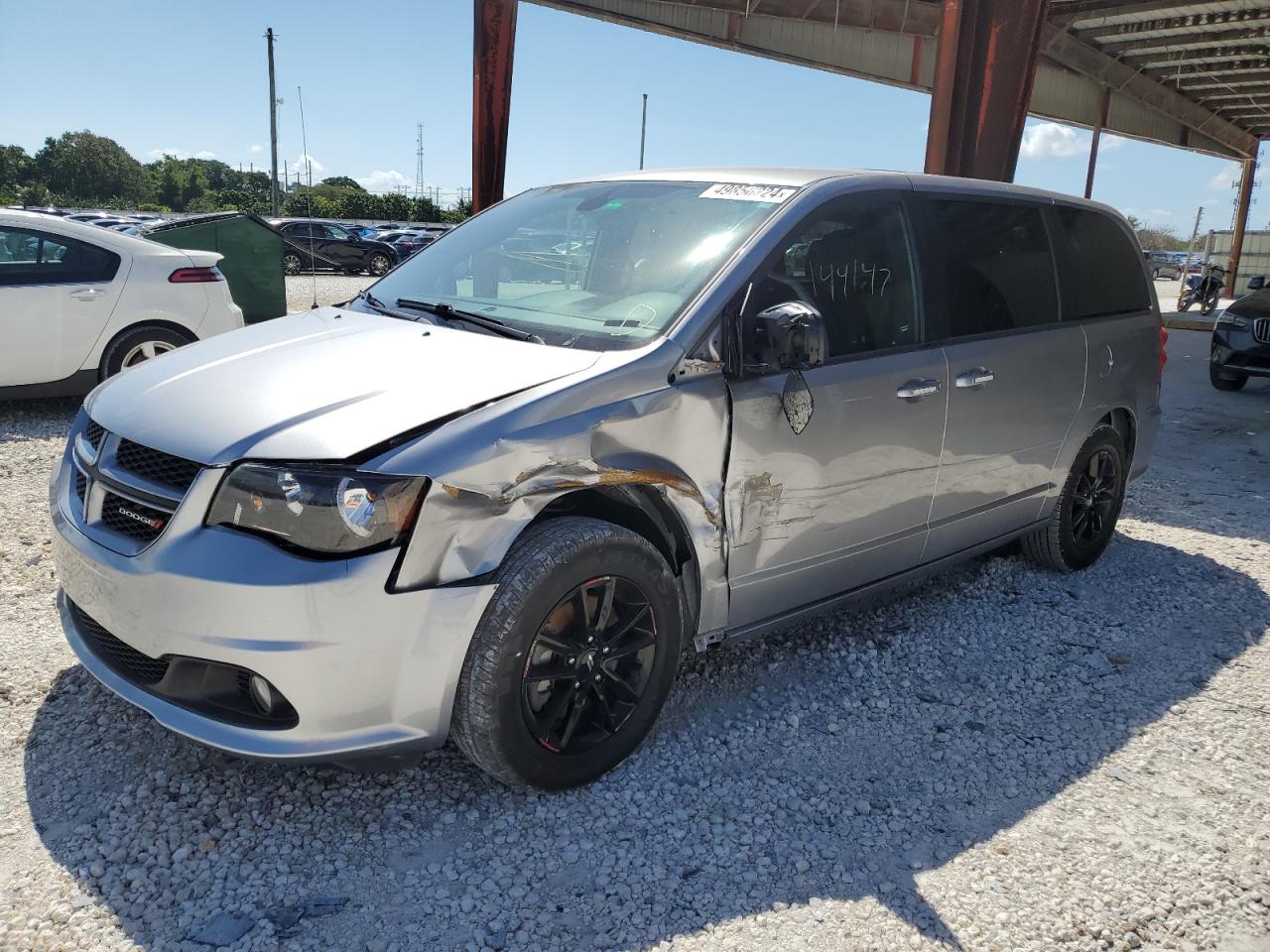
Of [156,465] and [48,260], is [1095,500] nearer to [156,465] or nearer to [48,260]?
[156,465]

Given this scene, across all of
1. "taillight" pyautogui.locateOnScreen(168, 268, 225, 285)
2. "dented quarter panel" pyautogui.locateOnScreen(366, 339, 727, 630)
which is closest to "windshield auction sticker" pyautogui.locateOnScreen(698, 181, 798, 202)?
"dented quarter panel" pyautogui.locateOnScreen(366, 339, 727, 630)

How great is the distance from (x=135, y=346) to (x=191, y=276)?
2.19 feet

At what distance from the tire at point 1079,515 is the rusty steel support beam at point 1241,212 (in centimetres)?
3287

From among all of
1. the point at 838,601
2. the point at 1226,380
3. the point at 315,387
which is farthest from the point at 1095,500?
the point at 1226,380

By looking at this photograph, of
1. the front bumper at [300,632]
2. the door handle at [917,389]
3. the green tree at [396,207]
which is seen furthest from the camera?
the green tree at [396,207]

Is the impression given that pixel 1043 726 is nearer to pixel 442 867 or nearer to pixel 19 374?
pixel 442 867

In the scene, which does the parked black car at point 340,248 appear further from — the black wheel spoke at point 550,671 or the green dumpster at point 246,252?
the black wheel spoke at point 550,671

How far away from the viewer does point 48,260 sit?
6.85 metres

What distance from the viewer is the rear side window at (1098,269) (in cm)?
449

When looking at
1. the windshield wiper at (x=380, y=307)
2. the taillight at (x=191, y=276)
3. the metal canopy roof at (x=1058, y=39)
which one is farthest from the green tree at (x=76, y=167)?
the windshield wiper at (x=380, y=307)

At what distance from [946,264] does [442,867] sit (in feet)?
9.04

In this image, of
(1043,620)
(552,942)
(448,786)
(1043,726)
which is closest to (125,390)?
(448,786)

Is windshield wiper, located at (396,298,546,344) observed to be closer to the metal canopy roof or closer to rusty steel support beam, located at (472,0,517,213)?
rusty steel support beam, located at (472,0,517,213)

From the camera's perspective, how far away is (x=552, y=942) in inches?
90.2
